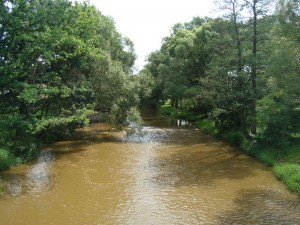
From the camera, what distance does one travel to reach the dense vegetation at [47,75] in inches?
878

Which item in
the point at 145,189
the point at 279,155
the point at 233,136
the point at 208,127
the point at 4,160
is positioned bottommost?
the point at 145,189

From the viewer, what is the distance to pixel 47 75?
89.6ft

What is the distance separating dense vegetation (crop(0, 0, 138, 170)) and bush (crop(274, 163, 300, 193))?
637 inches

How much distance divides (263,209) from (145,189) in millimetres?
6866

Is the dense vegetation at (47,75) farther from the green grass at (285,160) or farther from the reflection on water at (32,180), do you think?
the green grass at (285,160)

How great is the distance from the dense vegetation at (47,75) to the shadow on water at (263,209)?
14674 millimetres

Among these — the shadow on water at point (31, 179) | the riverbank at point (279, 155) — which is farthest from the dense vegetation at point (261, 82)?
the shadow on water at point (31, 179)

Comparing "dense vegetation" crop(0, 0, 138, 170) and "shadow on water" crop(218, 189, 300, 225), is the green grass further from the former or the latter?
"dense vegetation" crop(0, 0, 138, 170)

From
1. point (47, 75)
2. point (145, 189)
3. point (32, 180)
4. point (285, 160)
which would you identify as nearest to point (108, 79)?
point (47, 75)

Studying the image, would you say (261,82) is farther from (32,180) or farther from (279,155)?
(32,180)

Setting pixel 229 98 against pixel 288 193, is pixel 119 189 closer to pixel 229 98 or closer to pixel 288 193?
pixel 288 193

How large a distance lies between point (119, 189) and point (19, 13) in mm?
13275

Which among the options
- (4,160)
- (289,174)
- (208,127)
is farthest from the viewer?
(208,127)

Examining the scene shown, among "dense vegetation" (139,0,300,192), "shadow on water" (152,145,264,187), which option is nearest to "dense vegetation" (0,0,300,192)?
"dense vegetation" (139,0,300,192)
